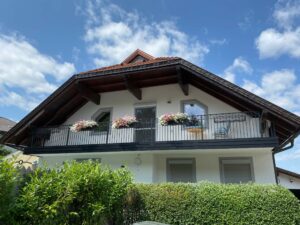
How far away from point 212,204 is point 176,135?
4.51 metres

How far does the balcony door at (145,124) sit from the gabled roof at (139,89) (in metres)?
0.83

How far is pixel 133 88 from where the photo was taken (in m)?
12.0

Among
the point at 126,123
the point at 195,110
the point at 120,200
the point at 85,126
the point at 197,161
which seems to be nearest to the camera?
the point at 120,200

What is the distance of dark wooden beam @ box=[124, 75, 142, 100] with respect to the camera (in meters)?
11.6

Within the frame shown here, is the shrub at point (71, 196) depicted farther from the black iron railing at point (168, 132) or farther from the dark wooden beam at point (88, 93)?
the dark wooden beam at point (88, 93)

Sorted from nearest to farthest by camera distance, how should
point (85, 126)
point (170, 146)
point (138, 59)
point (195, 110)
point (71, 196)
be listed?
point (71, 196)
point (170, 146)
point (195, 110)
point (85, 126)
point (138, 59)

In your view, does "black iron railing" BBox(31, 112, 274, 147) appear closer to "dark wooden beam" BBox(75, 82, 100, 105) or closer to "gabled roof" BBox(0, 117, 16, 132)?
"dark wooden beam" BBox(75, 82, 100, 105)

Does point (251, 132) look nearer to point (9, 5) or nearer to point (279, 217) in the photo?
point (279, 217)

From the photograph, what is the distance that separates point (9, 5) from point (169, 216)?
10189 millimetres

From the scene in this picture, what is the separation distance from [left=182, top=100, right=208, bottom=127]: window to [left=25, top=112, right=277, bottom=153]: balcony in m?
0.05

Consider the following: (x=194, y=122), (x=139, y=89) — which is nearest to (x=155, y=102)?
(x=139, y=89)

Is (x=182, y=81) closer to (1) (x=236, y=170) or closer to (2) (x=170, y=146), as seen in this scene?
(2) (x=170, y=146)

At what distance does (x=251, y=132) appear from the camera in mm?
10141

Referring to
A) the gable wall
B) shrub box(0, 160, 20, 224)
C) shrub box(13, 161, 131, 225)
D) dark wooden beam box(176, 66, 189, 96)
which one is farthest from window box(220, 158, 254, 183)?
shrub box(0, 160, 20, 224)
